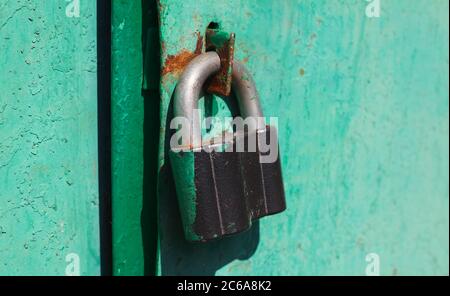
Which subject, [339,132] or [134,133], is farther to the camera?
[339,132]

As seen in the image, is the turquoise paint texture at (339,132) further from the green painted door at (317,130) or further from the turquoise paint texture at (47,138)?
the turquoise paint texture at (47,138)

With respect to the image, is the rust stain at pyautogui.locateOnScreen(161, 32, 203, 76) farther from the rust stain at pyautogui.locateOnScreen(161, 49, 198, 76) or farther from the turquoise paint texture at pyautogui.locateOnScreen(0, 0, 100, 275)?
the turquoise paint texture at pyautogui.locateOnScreen(0, 0, 100, 275)

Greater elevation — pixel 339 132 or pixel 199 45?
pixel 199 45

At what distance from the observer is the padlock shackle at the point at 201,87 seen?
2.49 feet

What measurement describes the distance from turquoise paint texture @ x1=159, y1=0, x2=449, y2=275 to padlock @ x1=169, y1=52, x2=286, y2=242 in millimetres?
37

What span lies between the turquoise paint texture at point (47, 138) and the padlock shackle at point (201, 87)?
0.13 meters

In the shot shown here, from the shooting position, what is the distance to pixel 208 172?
75 cm

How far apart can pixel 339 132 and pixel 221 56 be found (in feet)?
0.96

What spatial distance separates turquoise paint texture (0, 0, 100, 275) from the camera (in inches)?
30.1

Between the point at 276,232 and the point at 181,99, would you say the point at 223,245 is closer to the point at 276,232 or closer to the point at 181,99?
the point at 276,232

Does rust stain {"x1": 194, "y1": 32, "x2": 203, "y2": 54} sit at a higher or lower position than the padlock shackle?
higher

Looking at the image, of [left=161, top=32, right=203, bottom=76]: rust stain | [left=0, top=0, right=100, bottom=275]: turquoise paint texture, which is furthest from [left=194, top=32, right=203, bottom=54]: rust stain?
[left=0, top=0, right=100, bottom=275]: turquoise paint texture

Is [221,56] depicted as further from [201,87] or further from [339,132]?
[339,132]

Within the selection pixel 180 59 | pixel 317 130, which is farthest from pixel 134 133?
pixel 317 130
